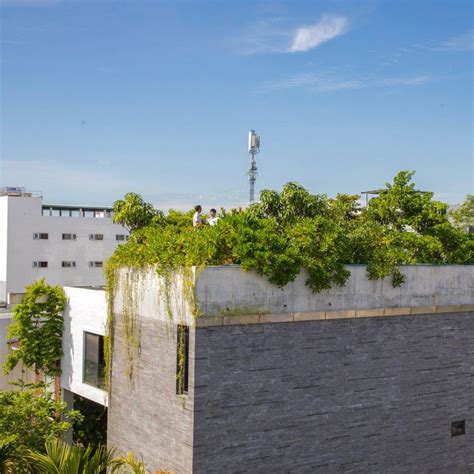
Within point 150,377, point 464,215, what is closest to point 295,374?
point 150,377

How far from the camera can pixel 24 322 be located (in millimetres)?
24109

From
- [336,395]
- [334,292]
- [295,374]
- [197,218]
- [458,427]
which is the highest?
[197,218]

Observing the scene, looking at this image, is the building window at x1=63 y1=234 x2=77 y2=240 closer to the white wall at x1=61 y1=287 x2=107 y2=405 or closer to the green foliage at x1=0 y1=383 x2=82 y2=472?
the white wall at x1=61 y1=287 x2=107 y2=405

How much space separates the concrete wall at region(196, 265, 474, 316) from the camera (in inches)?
645

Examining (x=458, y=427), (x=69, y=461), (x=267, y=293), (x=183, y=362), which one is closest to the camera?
(x=69, y=461)

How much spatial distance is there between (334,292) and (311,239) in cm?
165

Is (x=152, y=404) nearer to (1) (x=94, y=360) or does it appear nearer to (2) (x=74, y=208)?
(1) (x=94, y=360)

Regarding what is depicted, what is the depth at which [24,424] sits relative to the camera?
65.9ft

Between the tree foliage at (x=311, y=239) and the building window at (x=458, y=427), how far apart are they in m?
4.87

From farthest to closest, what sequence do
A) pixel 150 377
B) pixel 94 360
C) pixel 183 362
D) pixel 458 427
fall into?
pixel 94 360, pixel 458 427, pixel 150 377, pixel 183 362

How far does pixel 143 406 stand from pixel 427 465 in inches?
333

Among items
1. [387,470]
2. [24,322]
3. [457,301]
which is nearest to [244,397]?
[387,470]

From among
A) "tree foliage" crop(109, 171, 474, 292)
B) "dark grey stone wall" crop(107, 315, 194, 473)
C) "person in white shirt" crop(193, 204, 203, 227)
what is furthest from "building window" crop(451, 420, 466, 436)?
"person in white shirt" crop(193, 204, 203, 227)

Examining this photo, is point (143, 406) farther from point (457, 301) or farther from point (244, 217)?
point (457, 301)
